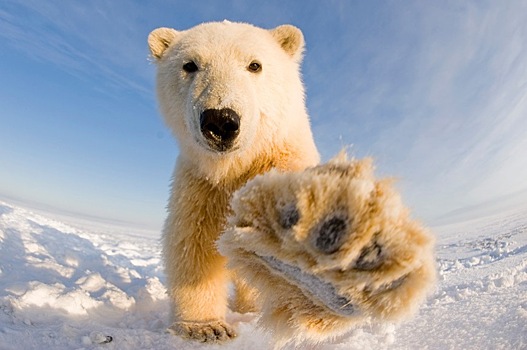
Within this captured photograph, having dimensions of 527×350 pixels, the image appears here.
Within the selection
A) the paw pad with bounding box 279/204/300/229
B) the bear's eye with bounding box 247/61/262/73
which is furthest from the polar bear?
the paw pad with bounding box 279/204/300/229

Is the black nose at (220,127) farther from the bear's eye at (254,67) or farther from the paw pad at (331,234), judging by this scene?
the paw pad at (331,234)

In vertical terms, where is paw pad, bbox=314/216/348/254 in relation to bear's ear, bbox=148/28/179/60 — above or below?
below

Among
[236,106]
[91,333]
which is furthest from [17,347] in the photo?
[236,106]

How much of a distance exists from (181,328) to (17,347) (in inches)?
35.7

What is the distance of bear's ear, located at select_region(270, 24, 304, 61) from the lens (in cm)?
309

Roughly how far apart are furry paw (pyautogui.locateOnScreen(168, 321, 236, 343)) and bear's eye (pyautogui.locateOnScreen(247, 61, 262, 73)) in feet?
5.63

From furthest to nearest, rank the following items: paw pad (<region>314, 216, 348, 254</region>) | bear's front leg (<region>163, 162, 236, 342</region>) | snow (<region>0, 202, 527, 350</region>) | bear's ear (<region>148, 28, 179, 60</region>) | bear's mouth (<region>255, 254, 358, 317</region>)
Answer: bear's ear (<region>148, 28, 179, 60</region>) → bear's front leg (<region>163, 162, 236, 342</region>) → snow (<region>0, 202, 527, 350</region>) → bear's mouth (<region>255, 254, 358, 317</region>) → paw pad (<region>314, 216, 348, 254</region>)

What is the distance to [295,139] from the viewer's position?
263 centimetres

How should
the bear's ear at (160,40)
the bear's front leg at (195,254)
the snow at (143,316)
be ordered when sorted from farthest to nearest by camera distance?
the bear's ear at (160,40), the bear's front leg at (195,254), the snow at (143,316)

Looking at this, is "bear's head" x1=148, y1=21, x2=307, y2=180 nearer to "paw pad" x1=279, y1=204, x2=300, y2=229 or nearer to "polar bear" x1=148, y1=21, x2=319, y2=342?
"polar bear" x1=148, y1=21, x2=319, y2=342

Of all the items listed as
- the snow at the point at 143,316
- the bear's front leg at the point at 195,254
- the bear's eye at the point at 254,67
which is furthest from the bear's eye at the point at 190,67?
the snow at the point at 143,316

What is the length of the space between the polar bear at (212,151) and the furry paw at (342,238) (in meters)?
0.99

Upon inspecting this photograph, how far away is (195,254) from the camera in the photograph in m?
2.58

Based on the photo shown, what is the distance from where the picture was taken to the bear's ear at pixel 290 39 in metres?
3.09
